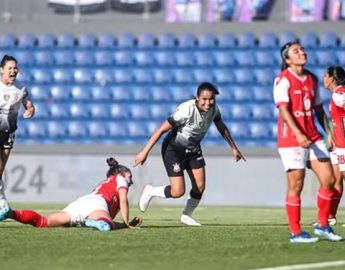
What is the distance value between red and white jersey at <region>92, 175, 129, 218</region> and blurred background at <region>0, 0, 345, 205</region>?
12.9 m

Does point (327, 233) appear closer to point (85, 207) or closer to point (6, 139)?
point (85, 207)

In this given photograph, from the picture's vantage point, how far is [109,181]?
14.9 metres

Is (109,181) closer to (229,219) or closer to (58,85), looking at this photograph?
(229,219)

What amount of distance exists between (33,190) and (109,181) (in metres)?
13.2

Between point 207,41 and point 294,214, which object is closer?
point 294,214

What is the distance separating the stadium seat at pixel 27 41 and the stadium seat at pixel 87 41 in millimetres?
1277

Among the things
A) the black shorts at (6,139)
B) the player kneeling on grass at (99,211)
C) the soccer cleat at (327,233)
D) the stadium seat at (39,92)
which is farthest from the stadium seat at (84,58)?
the soccer cleat at (327,233)

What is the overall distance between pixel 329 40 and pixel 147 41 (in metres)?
4.75

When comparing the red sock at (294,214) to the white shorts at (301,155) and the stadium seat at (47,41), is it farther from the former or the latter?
the stadium seat at (47,41)

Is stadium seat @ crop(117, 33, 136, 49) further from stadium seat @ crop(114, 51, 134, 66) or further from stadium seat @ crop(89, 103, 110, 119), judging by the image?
stadium seat @ crop(89, 103, 110, 119)

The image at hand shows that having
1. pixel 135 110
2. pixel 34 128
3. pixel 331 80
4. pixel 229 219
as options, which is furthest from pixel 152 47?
pixel 331 80

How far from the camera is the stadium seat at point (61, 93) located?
1217 inches

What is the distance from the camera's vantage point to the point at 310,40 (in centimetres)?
2964

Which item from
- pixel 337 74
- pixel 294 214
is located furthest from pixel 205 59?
pixel 294 214
